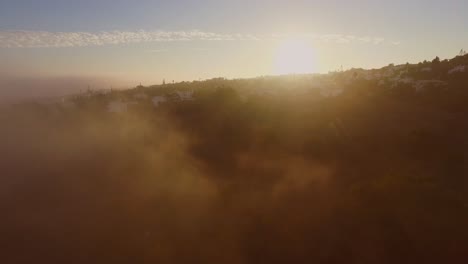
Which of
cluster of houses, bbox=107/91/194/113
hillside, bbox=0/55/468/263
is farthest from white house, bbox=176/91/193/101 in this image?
hillside, bbox=0/55/468/263

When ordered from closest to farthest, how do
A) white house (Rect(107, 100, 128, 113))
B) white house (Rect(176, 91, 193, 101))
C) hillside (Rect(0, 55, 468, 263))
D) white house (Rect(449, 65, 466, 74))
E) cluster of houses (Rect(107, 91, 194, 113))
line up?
hillside (Rect(0, 55, 468, 263)) → white house (Rect(107, 100, 128, 113)) → cluster of houses (Rect(107, 91, 194, 113)) → white house (Rect(176, 91, 193, 101)) → white house (Rect(449, 65, 466, 74))

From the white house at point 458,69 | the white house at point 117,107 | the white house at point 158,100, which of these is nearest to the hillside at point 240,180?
the white house at point 117,107

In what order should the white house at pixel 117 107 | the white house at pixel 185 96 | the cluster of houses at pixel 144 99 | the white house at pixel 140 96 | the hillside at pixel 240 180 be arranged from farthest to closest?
the white house at pixel 140 96 < the white house at pixel 185 96 < the cluster of houses at pixel 144 99 < the white house at pixel 117 107 < the hillside at pixel 240 180

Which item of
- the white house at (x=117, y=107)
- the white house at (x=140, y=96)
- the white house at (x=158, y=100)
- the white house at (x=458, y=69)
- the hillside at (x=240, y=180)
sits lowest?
the hillside at (x=240, y=180)

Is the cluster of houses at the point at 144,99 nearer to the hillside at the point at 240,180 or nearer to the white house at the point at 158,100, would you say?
the white house at the point at 158,100

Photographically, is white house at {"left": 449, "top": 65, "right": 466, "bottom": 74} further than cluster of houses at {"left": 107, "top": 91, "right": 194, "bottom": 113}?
Yes

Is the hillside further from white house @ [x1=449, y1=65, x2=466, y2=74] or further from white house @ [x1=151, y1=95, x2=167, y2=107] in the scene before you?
white house @ [x1=449, y1=65, x2=466, y2=74]

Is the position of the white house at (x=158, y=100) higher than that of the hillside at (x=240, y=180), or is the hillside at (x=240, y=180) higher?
the white house at (x=158, y=100)

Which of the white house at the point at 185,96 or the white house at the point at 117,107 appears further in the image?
the white house at the point at 185,96
